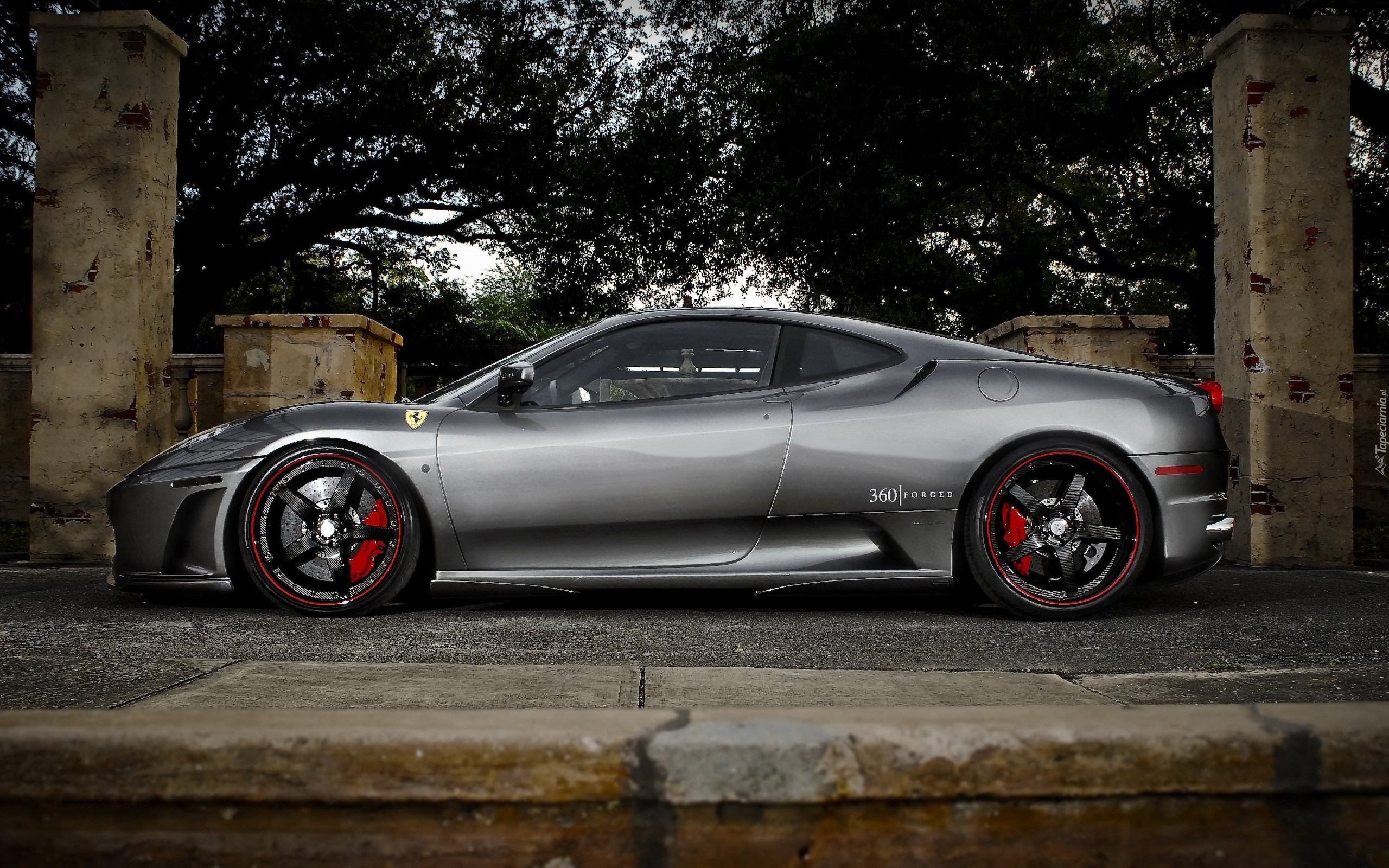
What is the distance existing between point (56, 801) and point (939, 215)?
52.9 ft

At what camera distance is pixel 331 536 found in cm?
386

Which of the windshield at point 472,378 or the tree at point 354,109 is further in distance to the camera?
the tree at point 354,109

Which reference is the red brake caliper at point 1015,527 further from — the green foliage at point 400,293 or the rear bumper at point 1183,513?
the green foliage at point 400,293

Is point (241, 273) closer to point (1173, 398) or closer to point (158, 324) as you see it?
point (158, 324)

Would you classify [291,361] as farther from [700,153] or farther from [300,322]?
[700,153]

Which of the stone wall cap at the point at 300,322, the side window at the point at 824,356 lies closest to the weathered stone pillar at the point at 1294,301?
the side window at the point at 824,356

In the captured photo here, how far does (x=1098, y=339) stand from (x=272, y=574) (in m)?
5.02

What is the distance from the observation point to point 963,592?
162 inches

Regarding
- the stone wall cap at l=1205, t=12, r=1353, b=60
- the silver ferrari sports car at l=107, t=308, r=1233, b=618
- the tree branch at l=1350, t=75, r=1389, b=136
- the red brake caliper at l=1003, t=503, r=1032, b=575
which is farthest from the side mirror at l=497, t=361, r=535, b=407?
the tree branch at l=1350, t=75, r=1389, b=136

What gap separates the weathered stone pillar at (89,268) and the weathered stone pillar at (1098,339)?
562 cm

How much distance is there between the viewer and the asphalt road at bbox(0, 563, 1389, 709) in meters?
2.81

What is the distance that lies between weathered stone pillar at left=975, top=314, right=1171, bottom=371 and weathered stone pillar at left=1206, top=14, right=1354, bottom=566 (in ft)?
1.69

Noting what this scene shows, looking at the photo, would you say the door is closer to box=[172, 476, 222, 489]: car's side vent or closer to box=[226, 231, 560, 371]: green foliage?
box=[172, 476, 222, 489]: car's side vent

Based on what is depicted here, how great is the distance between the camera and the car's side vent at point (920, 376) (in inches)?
157
